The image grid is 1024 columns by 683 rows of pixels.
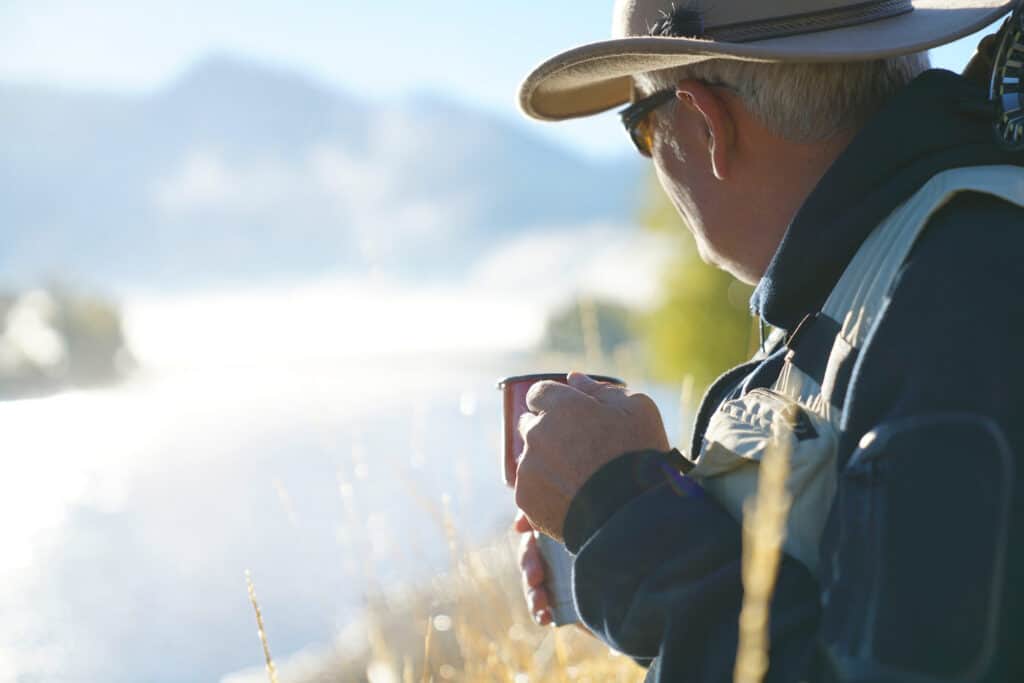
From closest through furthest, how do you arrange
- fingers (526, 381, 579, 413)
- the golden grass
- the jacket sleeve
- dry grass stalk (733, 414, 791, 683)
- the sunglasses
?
dry grass stalk (733, 414, 791, 683), the jacket sleeve, fingers (526, 381, 579, 413), the sunglasses, the golden grass

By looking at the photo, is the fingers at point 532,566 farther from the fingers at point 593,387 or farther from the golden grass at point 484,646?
the fingers at point 593,387

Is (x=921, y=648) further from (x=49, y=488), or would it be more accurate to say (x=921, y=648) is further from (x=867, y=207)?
(x=49, y=488)

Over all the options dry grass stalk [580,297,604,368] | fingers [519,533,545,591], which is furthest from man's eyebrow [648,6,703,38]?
dry grass stalk [580,297,604,368]

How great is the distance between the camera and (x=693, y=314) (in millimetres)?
18047

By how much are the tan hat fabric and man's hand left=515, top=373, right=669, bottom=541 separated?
0.56 metres

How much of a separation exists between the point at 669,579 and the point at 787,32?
0.91 m

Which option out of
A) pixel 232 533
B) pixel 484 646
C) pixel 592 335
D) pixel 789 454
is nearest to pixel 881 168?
pixel 789 454

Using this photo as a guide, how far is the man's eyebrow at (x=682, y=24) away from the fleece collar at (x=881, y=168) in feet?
1.24

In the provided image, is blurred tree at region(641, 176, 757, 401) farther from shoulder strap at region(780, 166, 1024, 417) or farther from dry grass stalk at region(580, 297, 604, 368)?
shoulder strap at region(780, 166, 1024, 417)

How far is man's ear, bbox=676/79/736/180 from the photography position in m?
1.67

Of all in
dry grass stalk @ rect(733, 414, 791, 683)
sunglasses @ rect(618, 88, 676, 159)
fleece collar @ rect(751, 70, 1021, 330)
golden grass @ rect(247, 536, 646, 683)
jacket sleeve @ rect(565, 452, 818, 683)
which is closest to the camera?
dry grass stalk @ rect(733, 414, 791, 683)

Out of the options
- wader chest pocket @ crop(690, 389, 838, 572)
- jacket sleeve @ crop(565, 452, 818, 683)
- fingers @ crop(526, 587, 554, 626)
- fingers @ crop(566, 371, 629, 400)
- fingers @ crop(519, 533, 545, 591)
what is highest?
fingers @ crop(566, 371, 629, 400)

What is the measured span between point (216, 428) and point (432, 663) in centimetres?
1711

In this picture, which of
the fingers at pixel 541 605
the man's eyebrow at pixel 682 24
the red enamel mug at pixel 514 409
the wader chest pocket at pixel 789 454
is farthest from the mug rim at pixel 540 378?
the man's eyebrow at pixel 682 24
